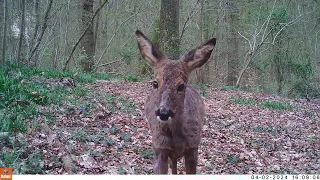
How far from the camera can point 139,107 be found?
820 centimetres

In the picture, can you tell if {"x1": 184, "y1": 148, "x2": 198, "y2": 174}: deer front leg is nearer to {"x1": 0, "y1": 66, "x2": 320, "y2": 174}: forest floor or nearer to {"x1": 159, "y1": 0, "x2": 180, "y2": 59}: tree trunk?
{"x1": 0, "y1": 66, "x2": 320, "y2": 174}: forest floor

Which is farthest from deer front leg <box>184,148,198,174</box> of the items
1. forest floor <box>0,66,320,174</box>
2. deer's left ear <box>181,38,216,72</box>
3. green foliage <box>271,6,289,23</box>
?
green foliage <box>271,6,289,23</box>

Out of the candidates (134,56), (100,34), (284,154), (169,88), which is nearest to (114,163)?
(169,88)

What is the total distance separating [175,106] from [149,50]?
868 millimetres

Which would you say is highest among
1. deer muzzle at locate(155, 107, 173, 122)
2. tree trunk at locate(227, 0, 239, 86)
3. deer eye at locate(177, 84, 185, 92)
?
tree trunk at locate(227, 0, 239, 86)

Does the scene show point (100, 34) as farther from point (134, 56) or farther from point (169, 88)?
point (169, 88)

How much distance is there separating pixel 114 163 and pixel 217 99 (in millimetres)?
6620

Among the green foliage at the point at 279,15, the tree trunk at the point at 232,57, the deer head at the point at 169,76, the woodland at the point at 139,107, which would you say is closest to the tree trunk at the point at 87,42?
the woodland at the point at 139,107

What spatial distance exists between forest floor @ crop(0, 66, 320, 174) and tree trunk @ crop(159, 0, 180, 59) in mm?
2274

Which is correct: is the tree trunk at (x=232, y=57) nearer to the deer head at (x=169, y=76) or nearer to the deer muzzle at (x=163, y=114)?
the deer head at (x=169, y=76)

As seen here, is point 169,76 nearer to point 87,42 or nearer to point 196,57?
point 196,57

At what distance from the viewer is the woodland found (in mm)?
4855

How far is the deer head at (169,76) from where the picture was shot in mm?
3346

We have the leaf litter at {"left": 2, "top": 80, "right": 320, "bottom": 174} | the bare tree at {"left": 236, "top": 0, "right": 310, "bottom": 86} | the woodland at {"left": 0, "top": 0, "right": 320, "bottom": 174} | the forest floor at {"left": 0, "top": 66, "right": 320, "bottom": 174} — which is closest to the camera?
the forest floor at {"left": 0, "top": 66, "right": 320, "bottom": 174}
